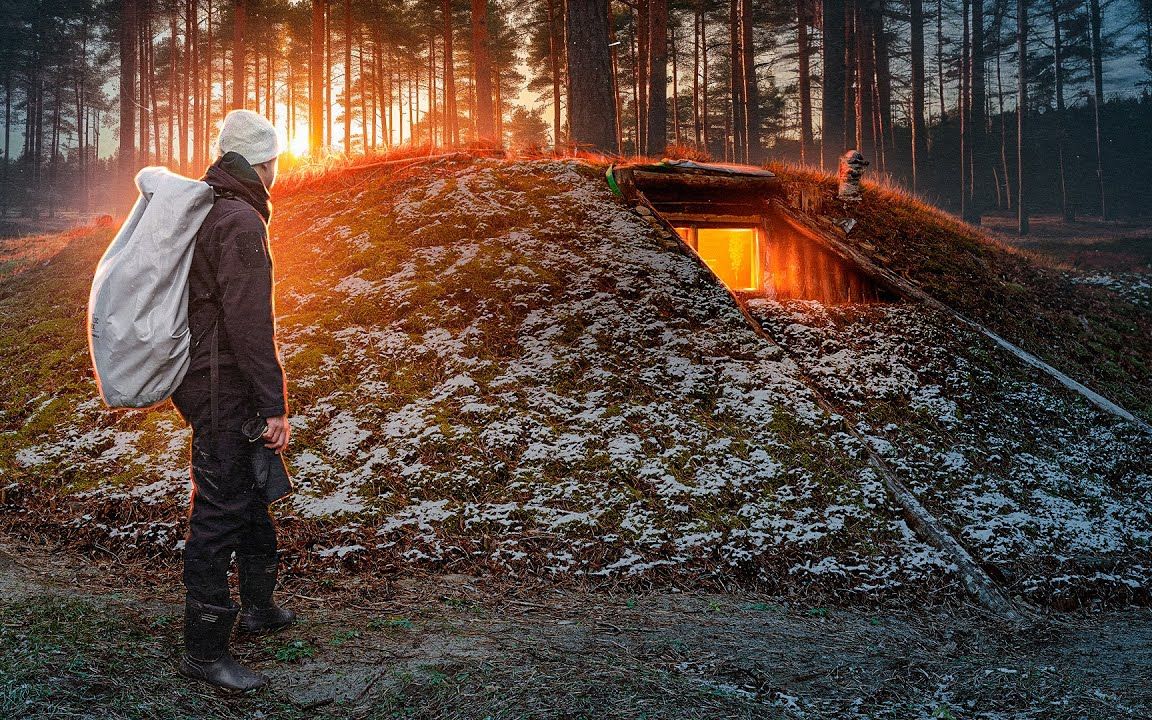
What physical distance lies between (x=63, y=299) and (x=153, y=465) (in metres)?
6.11

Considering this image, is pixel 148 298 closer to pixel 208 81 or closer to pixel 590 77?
pixel 590 77

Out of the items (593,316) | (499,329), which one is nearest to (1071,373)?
(593,316)

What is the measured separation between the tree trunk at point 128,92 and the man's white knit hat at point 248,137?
29.1 m

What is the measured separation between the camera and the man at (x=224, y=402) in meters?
2.82

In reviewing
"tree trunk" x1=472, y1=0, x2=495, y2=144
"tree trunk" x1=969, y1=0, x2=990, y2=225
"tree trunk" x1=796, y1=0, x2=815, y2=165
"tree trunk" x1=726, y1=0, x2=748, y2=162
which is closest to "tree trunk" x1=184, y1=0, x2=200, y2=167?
"tree trunk" x1=472, y1=0, x2=495, y2=144

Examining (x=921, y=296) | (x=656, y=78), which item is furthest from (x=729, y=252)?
(x=656, y=78)

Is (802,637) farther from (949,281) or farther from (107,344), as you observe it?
(949,281)

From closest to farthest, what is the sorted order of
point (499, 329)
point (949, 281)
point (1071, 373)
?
point (499, 329), point (1071, 373), point (949, 281)

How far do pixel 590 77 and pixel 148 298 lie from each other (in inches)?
368

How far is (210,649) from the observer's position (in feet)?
9.26

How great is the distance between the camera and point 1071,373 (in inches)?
308

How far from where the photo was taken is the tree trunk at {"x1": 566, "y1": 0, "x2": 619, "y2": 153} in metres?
10.7

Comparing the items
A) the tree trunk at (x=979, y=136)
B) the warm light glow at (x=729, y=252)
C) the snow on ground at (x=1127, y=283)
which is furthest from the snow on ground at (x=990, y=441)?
the tree trunk at (x=979, y=136)

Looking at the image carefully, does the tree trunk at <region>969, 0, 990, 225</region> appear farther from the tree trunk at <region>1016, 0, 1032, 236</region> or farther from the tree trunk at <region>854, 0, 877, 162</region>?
the tree trunk at <region>854, 0, 877, 162</region>
